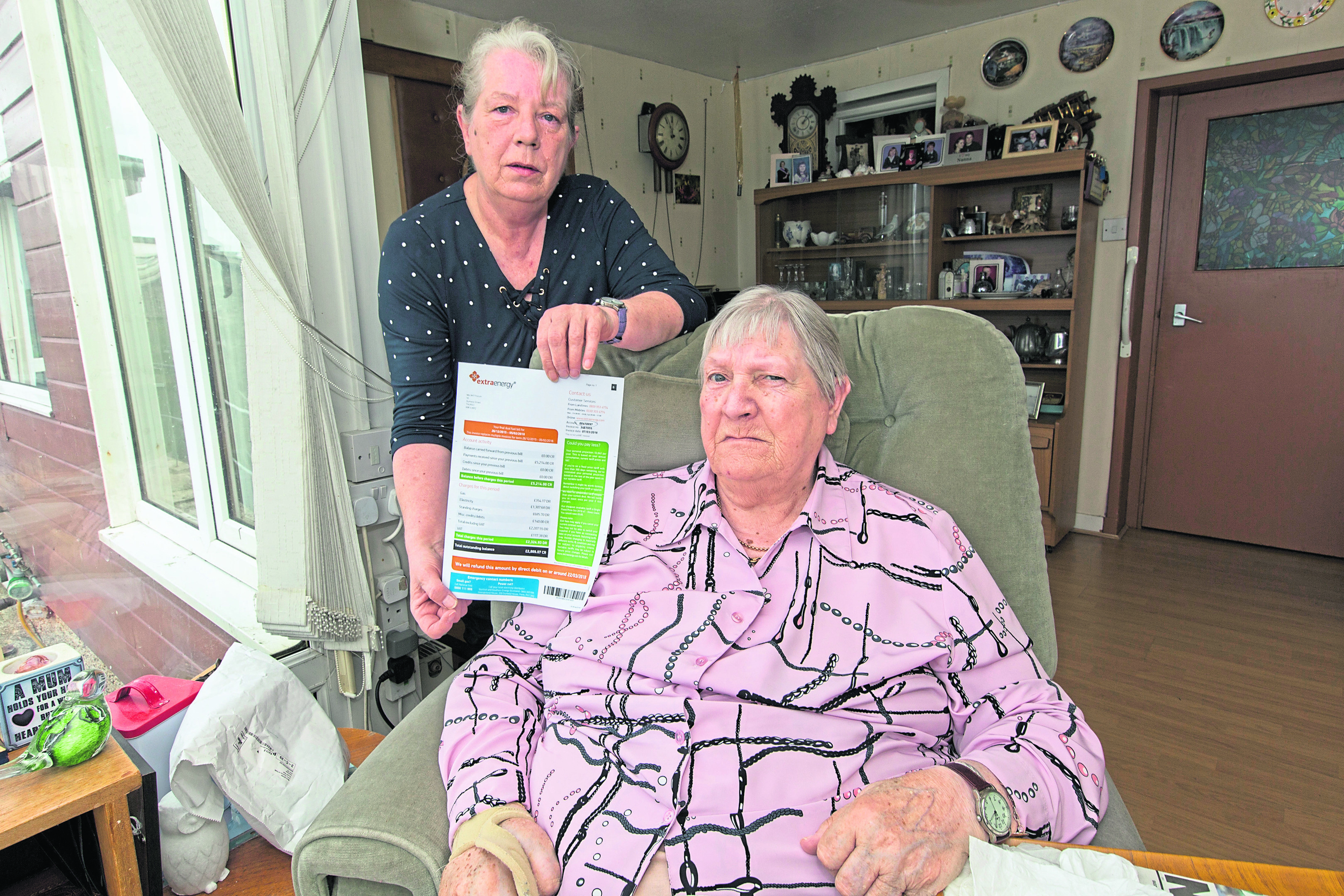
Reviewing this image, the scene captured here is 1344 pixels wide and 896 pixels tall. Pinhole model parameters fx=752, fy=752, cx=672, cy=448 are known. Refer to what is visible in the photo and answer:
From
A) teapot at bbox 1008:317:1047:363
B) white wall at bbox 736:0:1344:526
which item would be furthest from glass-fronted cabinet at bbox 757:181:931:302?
white wall at bbox 736:0:1344:526

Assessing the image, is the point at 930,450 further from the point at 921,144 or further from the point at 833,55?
the point at 833,55

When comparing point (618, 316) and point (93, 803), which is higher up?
point (618, 316)

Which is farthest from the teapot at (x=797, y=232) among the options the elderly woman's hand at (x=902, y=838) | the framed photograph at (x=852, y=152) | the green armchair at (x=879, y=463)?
the elderly woman's hand at (x=902, y=838)

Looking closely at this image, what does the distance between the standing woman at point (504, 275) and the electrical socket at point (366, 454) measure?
47 centimetres

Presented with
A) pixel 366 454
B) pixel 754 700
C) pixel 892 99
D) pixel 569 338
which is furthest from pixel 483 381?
pixel 892 99

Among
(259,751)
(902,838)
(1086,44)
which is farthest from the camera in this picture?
(1086,44)

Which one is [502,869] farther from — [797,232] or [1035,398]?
[797,232]

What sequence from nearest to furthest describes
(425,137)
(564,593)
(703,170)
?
(564,593)
(425,137)
(703,170)

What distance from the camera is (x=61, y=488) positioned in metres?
1.57

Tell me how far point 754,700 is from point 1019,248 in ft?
11.3

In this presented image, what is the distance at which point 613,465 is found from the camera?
1175 mm

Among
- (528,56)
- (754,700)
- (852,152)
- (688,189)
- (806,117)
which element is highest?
(806,117)

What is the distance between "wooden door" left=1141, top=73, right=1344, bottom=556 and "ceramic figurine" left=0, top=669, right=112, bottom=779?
4112 millimetres

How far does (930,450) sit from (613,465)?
51 cm
